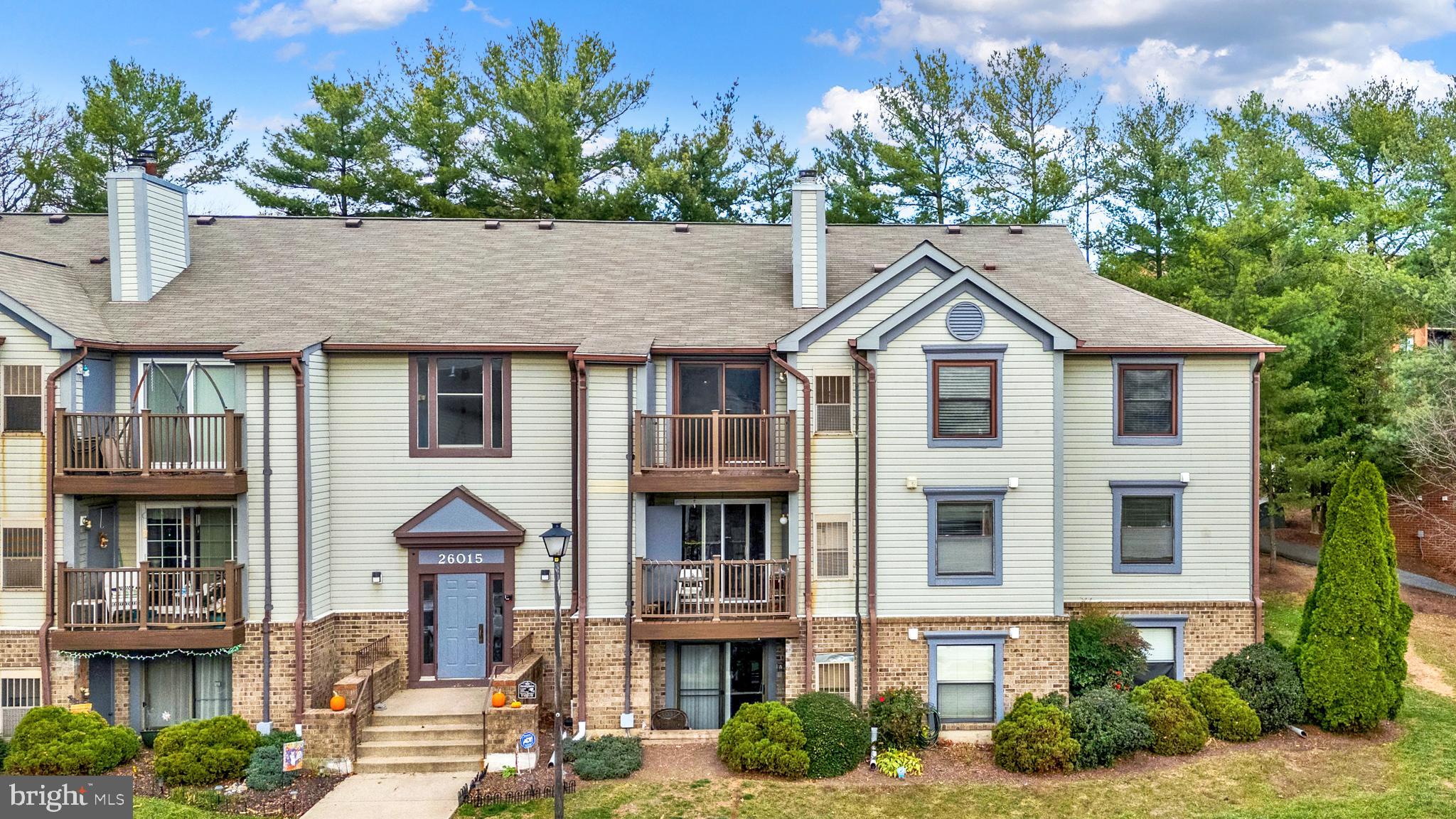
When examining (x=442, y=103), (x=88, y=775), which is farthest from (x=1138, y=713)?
(x=442, y=103)

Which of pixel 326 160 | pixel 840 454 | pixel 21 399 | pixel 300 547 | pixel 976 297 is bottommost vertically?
pixel 300 547

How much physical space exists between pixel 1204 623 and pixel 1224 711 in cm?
219

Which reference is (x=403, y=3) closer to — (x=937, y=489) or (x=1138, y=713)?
(x=937, y=489)

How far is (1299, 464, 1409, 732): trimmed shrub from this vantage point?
13.4 meters

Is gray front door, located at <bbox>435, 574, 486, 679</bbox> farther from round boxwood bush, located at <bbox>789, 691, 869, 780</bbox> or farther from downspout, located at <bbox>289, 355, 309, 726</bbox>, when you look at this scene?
round boxwood bush, located at <bbox>789, 691, 869, 780</bbox>

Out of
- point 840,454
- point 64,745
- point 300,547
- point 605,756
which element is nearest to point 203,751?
point 64,745

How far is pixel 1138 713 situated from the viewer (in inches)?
515

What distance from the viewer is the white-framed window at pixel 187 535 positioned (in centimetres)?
1428

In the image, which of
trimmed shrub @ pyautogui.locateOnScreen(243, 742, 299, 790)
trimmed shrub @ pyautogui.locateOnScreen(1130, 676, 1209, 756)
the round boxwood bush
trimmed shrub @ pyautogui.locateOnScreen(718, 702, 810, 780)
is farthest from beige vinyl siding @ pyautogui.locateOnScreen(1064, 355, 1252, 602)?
trimmed shrub @ pyautogui.locateOnScreen(243, 742, 299, 790)

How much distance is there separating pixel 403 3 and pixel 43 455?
2334cm

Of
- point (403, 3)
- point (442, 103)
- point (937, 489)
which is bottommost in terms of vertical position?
point (937, 489)

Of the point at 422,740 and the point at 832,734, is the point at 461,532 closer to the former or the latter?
the point at 422,740

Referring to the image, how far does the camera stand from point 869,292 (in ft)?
46.2

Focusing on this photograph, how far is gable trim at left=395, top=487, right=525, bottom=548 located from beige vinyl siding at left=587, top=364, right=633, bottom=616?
1682 millimetres
